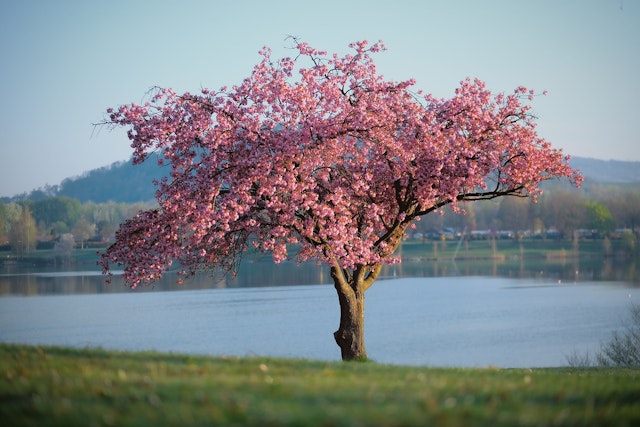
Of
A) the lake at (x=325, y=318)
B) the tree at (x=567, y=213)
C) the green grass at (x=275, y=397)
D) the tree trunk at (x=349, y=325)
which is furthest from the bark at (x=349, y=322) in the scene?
the tree at (x=567, y=213)

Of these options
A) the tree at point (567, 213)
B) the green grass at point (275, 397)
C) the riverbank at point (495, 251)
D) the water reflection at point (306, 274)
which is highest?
the tree at point (567, 213)

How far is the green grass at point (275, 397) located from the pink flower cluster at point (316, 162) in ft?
30.8

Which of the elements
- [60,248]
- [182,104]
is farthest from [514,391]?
[60,248]

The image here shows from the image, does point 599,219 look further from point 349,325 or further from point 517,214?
point 349,325

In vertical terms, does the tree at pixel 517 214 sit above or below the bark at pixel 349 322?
above

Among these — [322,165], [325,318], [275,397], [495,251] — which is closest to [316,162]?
[322,165]

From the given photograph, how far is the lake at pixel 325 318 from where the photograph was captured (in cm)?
4656

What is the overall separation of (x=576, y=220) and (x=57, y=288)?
12473cm

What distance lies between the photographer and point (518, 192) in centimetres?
2514

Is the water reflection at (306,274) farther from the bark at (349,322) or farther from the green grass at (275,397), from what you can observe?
the green grass at (275,397)

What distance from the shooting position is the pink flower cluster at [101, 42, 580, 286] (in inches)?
848

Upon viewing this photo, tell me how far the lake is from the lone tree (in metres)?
6.53

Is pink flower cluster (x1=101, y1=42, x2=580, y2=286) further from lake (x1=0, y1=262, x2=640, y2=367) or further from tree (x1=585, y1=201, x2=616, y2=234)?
tree (x1=585, y1=201, x2=616, y2=234)

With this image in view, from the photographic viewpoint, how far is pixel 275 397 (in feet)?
30.2
